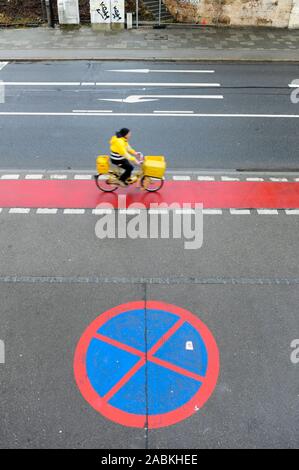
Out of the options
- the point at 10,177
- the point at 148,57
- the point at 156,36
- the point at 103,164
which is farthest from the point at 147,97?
the point at 156,36

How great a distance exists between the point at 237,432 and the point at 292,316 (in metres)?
2.46

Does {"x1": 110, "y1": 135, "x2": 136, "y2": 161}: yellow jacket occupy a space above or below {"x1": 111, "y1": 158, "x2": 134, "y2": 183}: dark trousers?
above

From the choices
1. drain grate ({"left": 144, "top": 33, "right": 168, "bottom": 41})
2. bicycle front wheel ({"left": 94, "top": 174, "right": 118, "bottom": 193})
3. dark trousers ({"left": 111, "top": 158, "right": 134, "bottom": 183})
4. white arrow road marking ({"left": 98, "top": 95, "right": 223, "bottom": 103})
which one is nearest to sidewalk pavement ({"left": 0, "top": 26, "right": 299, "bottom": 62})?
drain grate ({"left": 144, "top": 33, "right": 168, "bottom": 41})

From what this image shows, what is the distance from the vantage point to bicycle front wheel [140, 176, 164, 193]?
10.5m

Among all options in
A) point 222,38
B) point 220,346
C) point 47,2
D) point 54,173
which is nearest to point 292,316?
point 220,346

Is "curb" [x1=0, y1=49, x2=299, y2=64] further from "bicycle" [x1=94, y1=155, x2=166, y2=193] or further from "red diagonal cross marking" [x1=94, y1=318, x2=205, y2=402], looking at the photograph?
"red diagonal cross marking" [x1=94, y1=318, x2=205, y2=402]

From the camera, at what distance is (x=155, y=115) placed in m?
14.8

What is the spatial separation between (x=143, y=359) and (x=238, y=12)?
21317 millimetres

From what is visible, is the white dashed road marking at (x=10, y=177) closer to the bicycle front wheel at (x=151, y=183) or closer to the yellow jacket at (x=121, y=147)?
the yellow jacket at (x=121, y=147)

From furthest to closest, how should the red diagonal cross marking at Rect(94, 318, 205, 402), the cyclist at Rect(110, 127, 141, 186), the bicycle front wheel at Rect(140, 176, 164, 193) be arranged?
the bicycle front wheel at Rect(140, 176, 164, 193), the cyclist at Rect(110, 127, 141, 186), the red diagonal cross marking at Rect(94, 318, 205, 402)

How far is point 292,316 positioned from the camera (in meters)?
7.54

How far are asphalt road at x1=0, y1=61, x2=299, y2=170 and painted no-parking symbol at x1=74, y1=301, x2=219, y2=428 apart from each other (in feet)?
18.9

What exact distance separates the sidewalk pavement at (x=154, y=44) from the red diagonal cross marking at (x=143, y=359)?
15812mm
